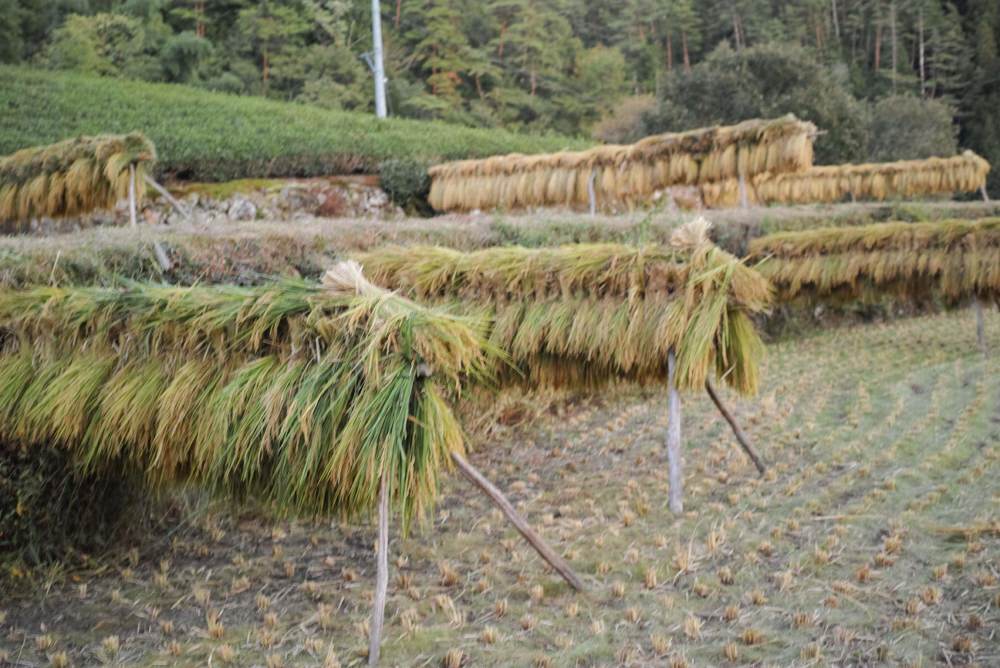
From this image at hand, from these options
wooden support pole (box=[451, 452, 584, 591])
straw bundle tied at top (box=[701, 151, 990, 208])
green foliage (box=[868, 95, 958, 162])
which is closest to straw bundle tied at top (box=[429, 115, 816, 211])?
straw bundle tied at top (box=[701, 151, 990, 208])

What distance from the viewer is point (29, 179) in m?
10.4

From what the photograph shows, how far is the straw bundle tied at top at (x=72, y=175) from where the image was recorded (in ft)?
31.6

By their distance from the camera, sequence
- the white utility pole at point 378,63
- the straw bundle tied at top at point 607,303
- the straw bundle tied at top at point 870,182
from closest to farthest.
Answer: the straw bundle tied at top at point 607,303
the straw bundle tied at top at point 870,182
the white utility pole at point 378,63

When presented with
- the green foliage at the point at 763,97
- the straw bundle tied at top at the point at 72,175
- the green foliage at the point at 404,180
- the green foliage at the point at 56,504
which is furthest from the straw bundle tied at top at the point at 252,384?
the green foliage at the point at 763,97

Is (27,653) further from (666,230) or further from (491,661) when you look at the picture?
(666,230)

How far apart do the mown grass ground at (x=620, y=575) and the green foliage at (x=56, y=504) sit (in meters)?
0.21

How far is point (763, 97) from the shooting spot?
1018 inches

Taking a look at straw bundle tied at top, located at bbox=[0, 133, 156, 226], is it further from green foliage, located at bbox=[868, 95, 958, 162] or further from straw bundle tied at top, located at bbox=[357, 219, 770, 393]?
green foliage, located at bbox=[868, 95, 958, 162]

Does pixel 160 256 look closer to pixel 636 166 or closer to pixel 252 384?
pixel 252 384

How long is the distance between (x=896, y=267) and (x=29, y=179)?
10.5 metres

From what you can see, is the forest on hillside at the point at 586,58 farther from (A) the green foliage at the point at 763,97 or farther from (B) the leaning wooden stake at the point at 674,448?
(B) the leaning wooden stake at the point at 674,448

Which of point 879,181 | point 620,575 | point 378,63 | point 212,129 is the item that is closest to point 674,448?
point 620,575

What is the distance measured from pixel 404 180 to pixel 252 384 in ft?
45.9

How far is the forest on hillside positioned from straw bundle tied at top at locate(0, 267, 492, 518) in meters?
18.6
